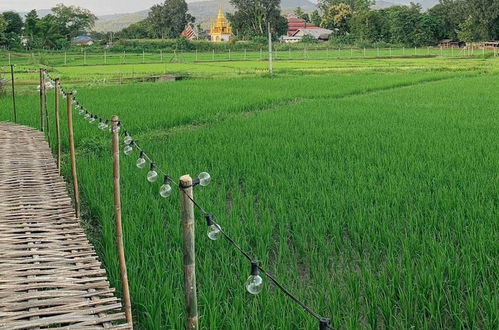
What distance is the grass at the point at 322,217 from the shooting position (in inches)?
103

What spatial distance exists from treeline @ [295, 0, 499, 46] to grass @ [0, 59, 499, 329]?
1414 inches

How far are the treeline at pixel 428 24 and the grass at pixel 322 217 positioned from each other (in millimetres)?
35912

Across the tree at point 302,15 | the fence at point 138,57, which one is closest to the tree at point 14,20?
the fence at point 138,57

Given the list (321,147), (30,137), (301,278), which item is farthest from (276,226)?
(30,137)

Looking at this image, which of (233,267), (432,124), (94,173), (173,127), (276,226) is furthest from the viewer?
(173,127)

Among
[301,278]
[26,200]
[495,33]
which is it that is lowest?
[301,278]

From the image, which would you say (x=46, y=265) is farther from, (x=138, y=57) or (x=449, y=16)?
(x=449, y=16)

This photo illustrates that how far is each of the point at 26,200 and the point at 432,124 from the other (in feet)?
19.6

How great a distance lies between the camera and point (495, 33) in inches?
1650

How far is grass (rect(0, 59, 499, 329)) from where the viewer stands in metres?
2.61

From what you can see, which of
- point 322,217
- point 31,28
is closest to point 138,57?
point 31,28

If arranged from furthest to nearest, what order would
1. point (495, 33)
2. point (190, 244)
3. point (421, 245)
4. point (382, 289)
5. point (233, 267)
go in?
point (495, 33) < point (421, 245) < point (233, 267) < point (382, 289) < point (190, 244)

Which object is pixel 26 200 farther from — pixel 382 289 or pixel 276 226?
pixel 382 289

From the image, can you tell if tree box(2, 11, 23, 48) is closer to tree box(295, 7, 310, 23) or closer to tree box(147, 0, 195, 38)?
tree box(147, 0, 195, 38)
